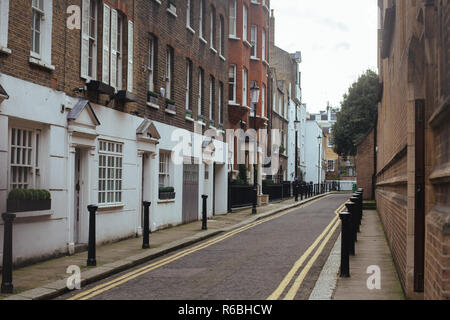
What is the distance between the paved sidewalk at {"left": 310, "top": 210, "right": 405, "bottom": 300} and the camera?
766cm

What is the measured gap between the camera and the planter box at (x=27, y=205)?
10.2 meters

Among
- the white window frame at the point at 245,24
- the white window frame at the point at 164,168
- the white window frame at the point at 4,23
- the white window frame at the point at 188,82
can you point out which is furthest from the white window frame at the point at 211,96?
the white window frame at the point at 4,23

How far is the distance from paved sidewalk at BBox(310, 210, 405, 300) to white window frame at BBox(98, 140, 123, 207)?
5.78 metres

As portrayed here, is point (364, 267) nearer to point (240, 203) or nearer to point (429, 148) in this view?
point (429, 148)

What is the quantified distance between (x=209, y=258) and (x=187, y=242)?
2.59 m

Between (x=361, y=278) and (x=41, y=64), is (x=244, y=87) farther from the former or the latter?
(x=361, y=278)

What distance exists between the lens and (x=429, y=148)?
614 cm

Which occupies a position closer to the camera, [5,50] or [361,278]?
[361,278]

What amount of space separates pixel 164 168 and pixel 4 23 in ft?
31.1

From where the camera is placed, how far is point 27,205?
Result: 1055 centimetres

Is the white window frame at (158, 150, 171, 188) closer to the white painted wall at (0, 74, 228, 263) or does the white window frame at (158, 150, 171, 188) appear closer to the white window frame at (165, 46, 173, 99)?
the white painted wall at (0, 74, 228, 263)

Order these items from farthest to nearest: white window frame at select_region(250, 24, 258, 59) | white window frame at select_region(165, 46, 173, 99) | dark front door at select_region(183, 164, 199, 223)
A: white window frame at select_region(250, 24, 258, 59)
dark front door at select_region(183, 164, 199, 223)
white window frame at select_region(165, 46, 173, 99)

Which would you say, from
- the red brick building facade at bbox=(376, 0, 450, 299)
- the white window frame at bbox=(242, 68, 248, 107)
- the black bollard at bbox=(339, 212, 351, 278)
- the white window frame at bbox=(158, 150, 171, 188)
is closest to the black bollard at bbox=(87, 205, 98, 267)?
the black bollard at bbox=(339, 212, 351, 278)

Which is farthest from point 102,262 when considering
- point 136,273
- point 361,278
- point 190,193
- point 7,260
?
point 190,193
